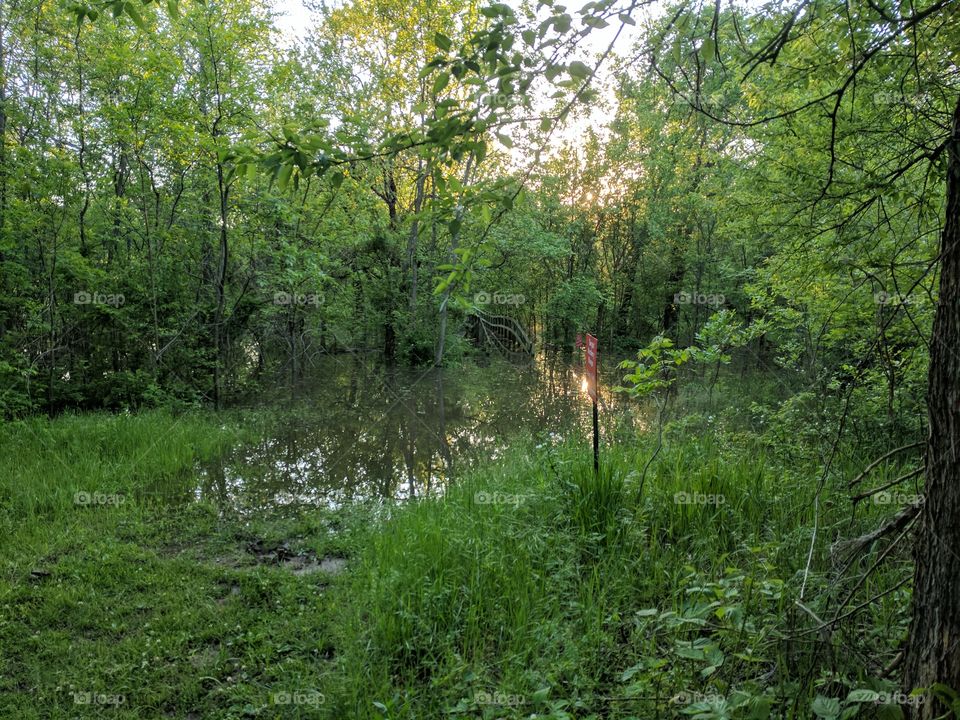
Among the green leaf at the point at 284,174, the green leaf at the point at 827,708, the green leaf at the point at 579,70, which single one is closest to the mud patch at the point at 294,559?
the green leaf at the point at 827,708

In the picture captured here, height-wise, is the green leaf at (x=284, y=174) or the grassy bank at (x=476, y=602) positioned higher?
the green leaf at (x=284, y=174)

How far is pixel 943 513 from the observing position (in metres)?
1.95

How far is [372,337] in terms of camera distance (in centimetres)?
2186

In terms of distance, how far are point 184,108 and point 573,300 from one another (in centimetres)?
1782
